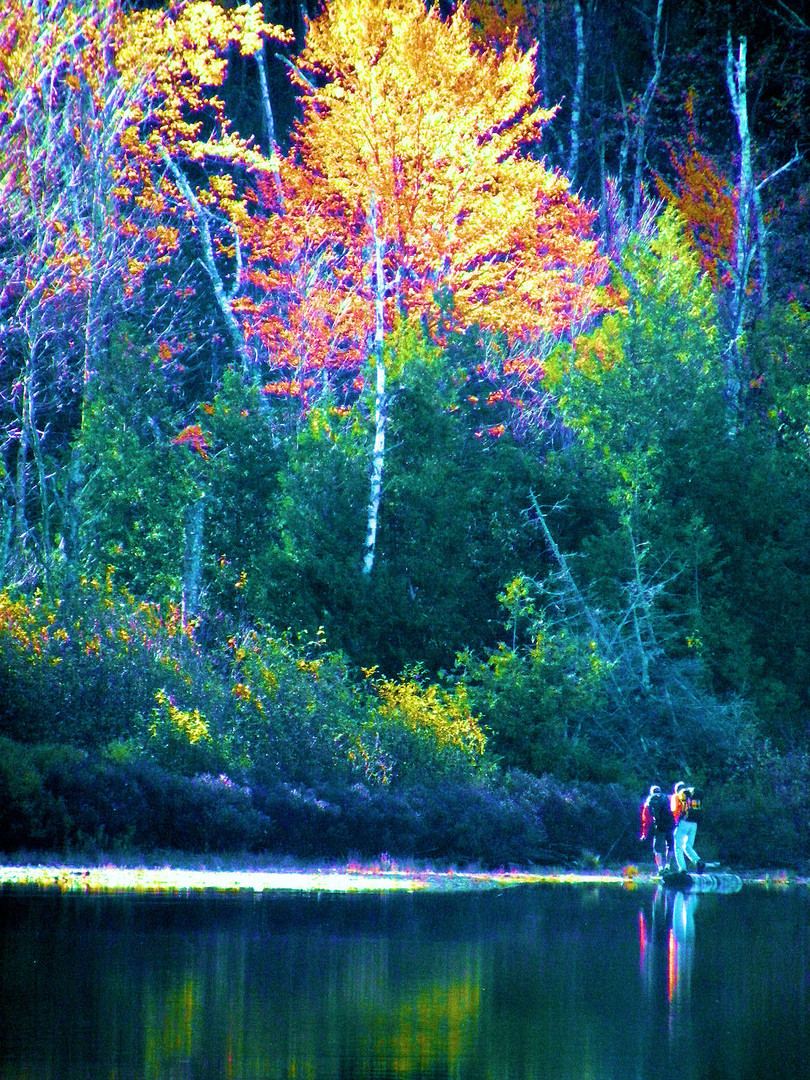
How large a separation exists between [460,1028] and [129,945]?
4.31 meters

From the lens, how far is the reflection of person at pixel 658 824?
2711 cm

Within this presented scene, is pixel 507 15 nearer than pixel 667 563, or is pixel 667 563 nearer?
pixel 667 563

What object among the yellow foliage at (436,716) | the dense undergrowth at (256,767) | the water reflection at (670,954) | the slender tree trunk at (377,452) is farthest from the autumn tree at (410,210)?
the water reflection at (670,954)

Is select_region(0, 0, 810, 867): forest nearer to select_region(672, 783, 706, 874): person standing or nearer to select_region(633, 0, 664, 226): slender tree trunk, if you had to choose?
select_region(633, 0, 664, 226): slender tree trunk

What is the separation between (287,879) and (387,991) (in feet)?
30.0

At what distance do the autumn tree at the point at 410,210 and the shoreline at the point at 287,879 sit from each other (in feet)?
47.7

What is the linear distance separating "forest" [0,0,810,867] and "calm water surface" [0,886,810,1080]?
6.11m

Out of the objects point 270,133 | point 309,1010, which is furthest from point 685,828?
point 270,133

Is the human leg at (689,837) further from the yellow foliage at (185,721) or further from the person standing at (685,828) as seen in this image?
the yellow foliage at (185,721)

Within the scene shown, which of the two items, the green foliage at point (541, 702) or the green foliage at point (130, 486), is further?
the green foliage at point (130, 486)

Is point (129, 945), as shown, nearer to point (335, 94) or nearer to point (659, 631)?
point (659, 631)

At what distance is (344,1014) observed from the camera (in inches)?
504

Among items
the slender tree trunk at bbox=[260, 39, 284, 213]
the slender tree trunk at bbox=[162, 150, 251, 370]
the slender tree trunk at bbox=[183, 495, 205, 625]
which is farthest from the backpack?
the slender tree trunk at bbox=[260, 39, 284, 213]

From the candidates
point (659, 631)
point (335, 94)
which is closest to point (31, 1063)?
point (659, 631)
